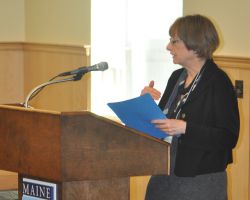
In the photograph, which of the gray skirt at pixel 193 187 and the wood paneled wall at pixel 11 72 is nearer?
the gray skirt at pixel 193 187

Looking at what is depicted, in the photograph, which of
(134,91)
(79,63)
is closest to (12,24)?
(79,63)

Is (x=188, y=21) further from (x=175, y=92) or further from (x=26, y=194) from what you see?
(x=26, y=194)

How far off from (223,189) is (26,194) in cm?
90

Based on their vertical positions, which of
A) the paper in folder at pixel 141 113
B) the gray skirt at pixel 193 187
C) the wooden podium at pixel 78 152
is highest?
the paper in folder at pixel 141 113

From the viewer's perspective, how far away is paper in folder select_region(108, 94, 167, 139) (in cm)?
244

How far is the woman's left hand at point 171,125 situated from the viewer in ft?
8.23

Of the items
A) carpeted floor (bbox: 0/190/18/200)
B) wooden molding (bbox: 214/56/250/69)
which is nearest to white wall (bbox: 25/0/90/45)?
carpeted floor (bbox: 0/190/18/200)

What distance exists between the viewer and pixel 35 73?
7102 mm

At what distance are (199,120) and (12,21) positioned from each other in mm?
5155

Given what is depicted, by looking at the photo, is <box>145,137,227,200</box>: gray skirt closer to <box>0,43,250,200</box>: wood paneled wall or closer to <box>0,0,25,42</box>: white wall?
<box>0,43,250,200</box>: wood paneled wall

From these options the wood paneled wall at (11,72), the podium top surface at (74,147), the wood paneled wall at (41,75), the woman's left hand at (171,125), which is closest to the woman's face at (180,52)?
the woman's left hand at (171,125)

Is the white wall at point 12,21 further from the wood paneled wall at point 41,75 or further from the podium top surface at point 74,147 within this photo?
the podium top surface at point 74,147

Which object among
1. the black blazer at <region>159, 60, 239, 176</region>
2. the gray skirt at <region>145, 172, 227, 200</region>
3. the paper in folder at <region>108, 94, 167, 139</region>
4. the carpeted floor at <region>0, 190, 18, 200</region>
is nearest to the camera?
the paper in folder at <region>108, 94, 167, 139</region>

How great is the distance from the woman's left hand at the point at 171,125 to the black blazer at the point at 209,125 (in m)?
0.05
